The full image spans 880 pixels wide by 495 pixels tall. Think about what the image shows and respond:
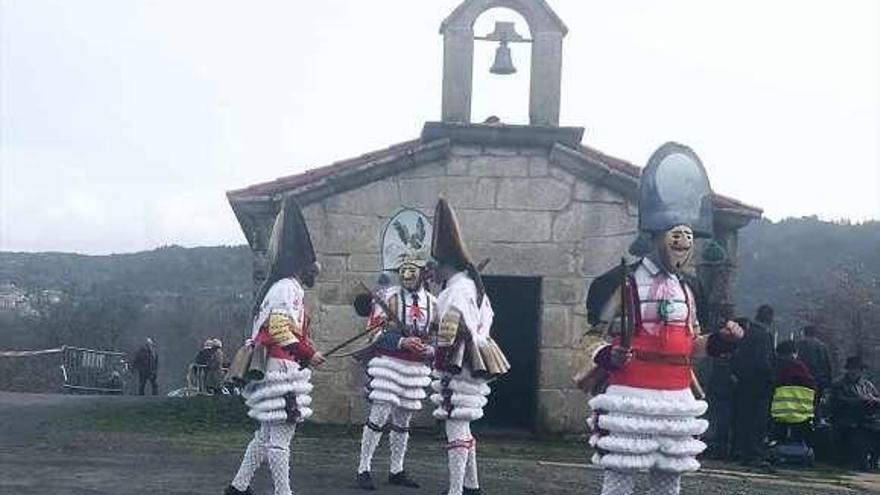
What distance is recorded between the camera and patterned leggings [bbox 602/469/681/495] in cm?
614

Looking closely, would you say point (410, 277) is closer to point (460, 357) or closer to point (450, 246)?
point (450, 246)

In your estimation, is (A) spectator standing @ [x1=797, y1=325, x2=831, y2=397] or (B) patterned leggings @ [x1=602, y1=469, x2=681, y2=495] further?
(A) spectator standing @ [x1=797, y1=325, x2=831, y2=397]

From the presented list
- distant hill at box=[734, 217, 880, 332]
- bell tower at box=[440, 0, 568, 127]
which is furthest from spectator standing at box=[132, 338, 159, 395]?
distant hill at box=[734, 217, 880, 332]

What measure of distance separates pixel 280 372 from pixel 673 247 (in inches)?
104

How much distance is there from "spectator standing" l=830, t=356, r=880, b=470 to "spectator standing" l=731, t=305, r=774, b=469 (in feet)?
3.53

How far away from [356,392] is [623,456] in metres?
7.84

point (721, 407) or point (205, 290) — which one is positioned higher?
point (205, 290)

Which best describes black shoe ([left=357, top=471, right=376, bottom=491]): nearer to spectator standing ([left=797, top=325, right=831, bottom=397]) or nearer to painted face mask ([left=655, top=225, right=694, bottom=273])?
painted face mask ([left=655, top=225, right=694, bottom=273])

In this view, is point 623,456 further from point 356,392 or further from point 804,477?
point 356,392

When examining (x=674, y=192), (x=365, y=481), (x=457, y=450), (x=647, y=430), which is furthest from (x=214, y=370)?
(x=647, y=430)

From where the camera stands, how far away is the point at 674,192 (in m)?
6.52

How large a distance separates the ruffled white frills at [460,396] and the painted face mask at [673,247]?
2134 millimetres

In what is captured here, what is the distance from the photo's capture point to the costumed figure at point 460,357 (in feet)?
26.4

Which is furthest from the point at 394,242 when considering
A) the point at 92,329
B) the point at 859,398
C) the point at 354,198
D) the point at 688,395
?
the point at 92,329
